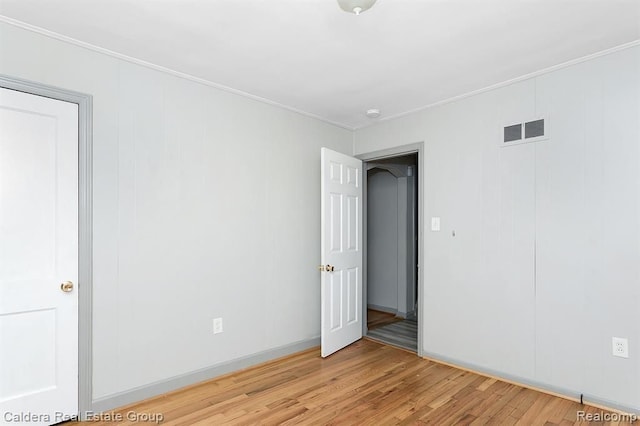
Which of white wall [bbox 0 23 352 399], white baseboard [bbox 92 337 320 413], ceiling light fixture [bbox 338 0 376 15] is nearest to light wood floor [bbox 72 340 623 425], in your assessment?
white baseboard [bbox 92 337 320 413]

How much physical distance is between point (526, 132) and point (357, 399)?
2555mm

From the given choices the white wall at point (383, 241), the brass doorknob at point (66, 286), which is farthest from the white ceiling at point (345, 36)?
the white wall at point (383, 241)

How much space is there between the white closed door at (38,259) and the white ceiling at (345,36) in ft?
2.09

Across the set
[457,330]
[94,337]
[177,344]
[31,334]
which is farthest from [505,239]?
[31,334]

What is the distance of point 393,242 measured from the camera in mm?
5578

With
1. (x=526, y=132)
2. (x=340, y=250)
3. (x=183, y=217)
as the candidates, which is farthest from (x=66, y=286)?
(x=526, y=132)

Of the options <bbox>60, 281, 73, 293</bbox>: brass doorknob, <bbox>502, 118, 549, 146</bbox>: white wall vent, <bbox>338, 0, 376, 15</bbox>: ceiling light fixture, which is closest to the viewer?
<bbox>338, 0, 376, 15</bbox>: ceiling light fixture

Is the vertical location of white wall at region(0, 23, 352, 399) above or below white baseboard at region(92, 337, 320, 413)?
above

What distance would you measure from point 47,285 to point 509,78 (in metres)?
3.79

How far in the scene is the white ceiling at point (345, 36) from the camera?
6.61ft

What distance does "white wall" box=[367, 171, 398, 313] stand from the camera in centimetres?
556

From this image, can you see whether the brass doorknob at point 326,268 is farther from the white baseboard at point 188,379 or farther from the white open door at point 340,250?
the white baseboard at point 188,379

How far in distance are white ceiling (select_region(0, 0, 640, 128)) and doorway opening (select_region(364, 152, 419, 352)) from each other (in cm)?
227

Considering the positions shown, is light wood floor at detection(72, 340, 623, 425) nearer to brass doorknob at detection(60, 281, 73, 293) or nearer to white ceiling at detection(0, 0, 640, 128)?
brass doorknob at detection(60, 281, 73, 293)
